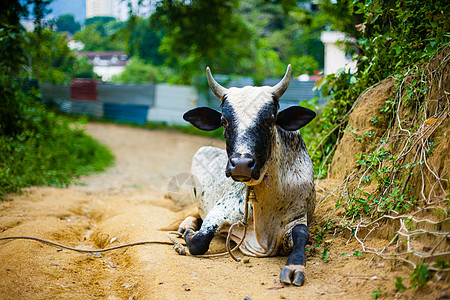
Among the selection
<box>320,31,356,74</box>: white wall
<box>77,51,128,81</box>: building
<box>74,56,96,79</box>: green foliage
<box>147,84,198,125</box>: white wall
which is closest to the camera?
<box>320,31,356,74</box>: white wall

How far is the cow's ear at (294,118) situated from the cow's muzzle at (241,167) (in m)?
0.65

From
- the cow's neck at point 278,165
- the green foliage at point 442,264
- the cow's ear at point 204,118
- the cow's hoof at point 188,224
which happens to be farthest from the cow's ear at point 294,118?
the cow's hoof at point 188,224

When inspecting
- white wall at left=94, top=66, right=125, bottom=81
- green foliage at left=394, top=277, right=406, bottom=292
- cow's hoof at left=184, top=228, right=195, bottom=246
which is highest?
white wall at left=94, top=66, right=125, bottom=81

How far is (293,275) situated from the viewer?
3.09 m

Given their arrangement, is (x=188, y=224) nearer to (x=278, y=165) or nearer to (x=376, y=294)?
(x=278, y=165)

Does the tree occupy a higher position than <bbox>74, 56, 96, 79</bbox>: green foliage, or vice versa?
the tree

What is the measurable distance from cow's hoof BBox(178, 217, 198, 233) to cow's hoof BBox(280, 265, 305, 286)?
5.35 ft

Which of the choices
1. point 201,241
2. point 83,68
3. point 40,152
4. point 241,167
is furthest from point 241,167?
point 83,68

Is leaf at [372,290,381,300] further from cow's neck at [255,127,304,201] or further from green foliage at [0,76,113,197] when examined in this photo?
green foliage at [0,76,113,197]

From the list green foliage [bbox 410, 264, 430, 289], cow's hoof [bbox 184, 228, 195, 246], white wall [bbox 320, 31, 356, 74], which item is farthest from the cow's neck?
white wall [bbox 320, 31, 356, 74]

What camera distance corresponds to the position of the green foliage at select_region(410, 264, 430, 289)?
241cm

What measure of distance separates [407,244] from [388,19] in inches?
114

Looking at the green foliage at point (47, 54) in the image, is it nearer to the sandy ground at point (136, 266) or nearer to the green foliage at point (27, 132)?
the green foliage at point (27, 132)

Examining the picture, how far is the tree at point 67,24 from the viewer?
30.6ft
